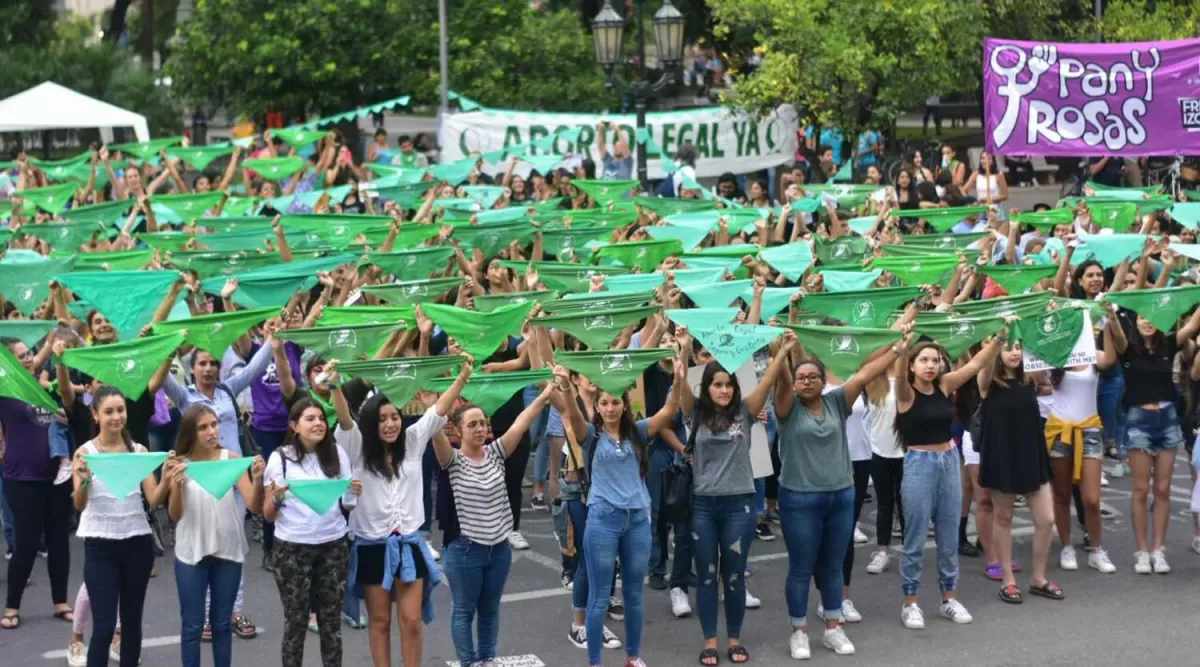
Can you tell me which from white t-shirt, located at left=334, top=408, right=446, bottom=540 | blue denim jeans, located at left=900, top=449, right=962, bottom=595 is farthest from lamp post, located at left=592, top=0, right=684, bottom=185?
white t-shirt, located at left=334, top=408, right=446, bottom=540

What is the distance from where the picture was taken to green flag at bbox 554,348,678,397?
870cm

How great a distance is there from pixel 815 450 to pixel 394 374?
2.33 meters

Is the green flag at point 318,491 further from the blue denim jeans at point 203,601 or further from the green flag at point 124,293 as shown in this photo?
the green flag at point 124,293

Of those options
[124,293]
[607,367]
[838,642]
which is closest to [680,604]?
[838,642]

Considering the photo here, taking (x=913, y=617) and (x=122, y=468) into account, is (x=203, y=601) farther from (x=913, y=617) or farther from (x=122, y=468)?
(x=913, y=617)

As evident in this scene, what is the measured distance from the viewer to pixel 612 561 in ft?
28.5

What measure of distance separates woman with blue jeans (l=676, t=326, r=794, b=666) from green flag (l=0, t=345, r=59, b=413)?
11.7 ft

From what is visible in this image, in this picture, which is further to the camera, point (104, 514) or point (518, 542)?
point (518, 542)

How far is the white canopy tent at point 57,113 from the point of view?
2511 cm

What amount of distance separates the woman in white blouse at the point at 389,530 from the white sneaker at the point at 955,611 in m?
3.20

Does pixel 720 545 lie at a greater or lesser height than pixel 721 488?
lesser

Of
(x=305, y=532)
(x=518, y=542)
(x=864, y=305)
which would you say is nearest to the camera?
(x=305, y=532)

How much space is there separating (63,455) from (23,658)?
3.88 feet

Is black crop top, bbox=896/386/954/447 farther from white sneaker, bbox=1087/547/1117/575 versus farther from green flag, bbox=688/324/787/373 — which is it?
white sneaker, bbox=1087/547/1117/575
